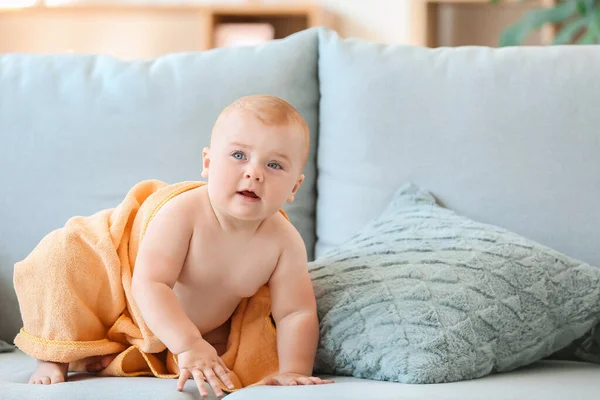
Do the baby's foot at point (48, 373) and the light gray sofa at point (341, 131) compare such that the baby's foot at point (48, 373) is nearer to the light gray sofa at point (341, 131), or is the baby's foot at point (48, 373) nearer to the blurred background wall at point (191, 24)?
the light gray sofa at point (341, 131)

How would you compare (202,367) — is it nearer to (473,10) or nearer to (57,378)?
(57,378)

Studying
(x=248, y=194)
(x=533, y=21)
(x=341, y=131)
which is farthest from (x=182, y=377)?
(x=533, y=21)

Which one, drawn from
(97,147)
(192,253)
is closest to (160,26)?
(97,147)

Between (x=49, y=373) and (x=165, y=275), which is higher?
(x=165, y=275)

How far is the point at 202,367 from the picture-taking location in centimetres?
123

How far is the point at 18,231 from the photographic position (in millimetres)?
1661

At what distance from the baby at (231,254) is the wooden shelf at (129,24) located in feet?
7.94

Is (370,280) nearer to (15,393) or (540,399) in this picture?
(540,399)

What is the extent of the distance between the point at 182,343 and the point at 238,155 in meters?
0.28

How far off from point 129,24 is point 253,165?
8.66ft

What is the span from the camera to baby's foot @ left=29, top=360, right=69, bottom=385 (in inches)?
51.3

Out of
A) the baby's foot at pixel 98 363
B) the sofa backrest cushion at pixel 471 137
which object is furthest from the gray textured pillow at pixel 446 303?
the baby's foot at pixel 98 363

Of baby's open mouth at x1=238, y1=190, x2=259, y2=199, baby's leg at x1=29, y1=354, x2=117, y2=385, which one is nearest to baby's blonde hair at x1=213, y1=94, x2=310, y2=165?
baby's open mouth at x1=238, y1=190, x2=259, y2=199

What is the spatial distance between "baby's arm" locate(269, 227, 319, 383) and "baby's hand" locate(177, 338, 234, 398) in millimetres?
117
